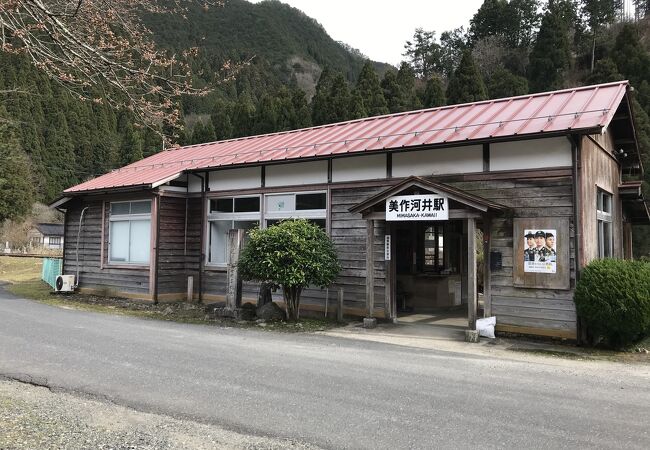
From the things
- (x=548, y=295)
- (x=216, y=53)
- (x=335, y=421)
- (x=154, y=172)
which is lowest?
(x=335, y=421)

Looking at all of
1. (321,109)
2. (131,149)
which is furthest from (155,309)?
(131,149)

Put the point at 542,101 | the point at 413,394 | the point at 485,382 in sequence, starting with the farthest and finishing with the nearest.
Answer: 1. the point at 542,101
2. the point at 485,382
3. the point at 413,394

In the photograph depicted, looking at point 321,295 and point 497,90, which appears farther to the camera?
point 497,90

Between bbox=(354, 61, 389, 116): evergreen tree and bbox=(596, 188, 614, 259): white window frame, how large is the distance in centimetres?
2128

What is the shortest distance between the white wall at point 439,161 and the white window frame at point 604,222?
267 cm

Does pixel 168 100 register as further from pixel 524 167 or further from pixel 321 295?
pixel 321 295

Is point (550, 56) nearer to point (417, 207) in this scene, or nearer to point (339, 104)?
point (339, 104)

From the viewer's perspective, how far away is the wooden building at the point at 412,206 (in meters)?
9.35

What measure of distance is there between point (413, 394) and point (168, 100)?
13.2ft

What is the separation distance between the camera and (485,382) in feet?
20.8

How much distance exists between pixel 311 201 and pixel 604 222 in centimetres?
650

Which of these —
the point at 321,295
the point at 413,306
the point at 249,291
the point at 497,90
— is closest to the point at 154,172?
the point at 249,291

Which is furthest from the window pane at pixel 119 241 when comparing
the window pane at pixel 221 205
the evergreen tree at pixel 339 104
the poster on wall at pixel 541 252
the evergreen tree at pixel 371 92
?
the evergreen tree at pixel 371 92

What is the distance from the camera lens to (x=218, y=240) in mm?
14562
